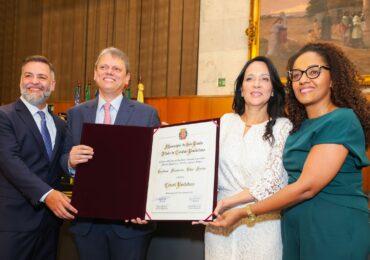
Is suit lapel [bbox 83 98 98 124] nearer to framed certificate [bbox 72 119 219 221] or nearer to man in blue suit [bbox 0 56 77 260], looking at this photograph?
framed certificate [bbox 72 119 219 221]

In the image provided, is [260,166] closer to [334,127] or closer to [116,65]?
[334,127]

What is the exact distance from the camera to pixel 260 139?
7.07 ft

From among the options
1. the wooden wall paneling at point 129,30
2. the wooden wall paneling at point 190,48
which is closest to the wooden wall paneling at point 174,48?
the wooden wall paneling at point 190,48

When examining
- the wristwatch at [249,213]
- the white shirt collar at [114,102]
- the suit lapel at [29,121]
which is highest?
the white shirt collar at [114,102]

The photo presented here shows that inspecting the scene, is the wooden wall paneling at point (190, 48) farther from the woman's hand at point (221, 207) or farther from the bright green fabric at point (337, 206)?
the bright green fabric at point (337, 206)

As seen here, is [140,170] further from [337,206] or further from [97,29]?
[97,29]

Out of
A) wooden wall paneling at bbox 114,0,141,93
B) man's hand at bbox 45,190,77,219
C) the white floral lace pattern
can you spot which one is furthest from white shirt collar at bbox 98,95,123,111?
wooden wall paneling at bbox 114,0,141,93

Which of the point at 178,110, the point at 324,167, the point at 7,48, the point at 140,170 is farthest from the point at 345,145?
the point at 7,48

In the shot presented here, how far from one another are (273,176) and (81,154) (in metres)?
1.01

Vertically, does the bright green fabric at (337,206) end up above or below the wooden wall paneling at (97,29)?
below

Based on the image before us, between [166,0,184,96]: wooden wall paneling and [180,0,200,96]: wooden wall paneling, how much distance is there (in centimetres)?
7

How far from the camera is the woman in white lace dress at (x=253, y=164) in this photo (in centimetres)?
205

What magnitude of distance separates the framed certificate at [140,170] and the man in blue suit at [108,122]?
3.4 inches

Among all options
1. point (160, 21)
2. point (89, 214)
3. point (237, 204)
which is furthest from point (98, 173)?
point (160, 21)
